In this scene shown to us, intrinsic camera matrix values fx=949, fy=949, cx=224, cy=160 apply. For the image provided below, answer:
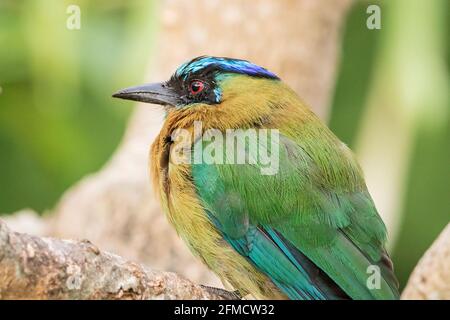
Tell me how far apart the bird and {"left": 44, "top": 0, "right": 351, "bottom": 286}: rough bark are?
51.5 inches

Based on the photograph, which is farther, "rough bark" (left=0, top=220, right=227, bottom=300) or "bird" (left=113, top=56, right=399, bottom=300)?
"bird" (left=113, top=56, right=399, bottom=300)

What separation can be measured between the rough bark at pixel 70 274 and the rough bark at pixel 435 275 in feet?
3.28

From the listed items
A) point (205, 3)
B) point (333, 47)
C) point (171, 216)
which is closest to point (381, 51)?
point (333, 47)

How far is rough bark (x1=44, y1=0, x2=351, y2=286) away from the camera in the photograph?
5066mm

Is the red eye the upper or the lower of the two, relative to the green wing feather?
upper

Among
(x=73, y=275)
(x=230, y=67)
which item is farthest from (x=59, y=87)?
(x=73, y=275)

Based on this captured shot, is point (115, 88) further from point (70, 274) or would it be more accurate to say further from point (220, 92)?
point (70, 274)

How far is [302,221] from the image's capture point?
3555mm

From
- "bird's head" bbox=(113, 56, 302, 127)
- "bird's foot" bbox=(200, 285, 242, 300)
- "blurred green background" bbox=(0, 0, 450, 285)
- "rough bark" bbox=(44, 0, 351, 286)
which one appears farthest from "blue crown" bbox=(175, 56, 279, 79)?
"blurred green background" bbox=(0, 0, 450, 285)

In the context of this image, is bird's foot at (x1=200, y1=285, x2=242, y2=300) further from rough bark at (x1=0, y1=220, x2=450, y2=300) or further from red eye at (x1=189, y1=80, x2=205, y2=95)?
red eye at (x1=189, y1=80, x2=205, y2=95)

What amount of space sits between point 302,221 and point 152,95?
911 mm

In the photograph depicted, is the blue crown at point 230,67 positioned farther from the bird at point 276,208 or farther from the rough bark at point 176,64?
the rough bark at point 176,64

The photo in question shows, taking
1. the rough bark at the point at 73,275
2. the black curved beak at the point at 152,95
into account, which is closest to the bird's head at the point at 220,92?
the black curved beak at the point at 152,95

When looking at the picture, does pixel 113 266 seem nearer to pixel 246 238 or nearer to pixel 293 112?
pixel 246 238
